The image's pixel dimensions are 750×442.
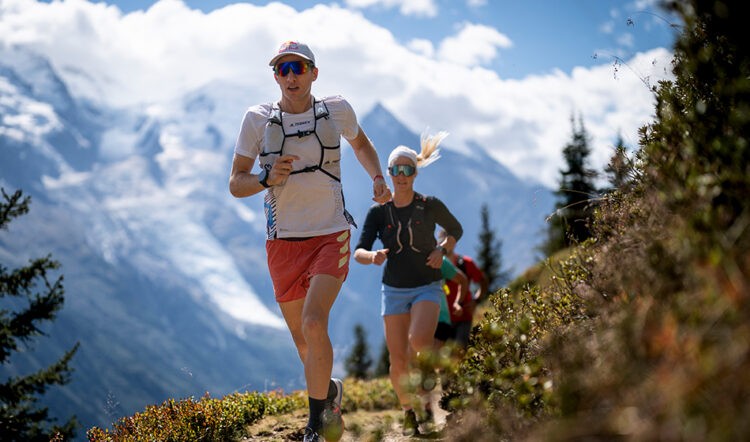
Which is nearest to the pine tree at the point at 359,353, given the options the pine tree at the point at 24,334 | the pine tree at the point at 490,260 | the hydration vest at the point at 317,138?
the pine tree at the point at 490,260

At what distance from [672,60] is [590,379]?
314 cm

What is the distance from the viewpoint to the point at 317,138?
584 centimetres

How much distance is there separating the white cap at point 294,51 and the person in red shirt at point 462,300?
4.72 meters

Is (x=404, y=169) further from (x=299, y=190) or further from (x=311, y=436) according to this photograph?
(x=311, y=436)

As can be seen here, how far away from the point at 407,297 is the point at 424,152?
6.14ft

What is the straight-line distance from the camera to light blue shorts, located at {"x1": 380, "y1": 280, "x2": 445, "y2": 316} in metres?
7.56

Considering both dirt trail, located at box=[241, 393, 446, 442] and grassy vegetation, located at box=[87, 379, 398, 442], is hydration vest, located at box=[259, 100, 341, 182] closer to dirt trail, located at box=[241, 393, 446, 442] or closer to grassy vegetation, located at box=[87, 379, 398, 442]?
dirt trail, located at box=[241, 393, 446, 442]

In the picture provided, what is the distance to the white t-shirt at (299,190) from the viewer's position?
228 inches

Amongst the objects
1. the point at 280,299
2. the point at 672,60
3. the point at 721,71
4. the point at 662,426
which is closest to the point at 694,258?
the point at 662,426

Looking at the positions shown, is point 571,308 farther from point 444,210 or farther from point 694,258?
point 694,258

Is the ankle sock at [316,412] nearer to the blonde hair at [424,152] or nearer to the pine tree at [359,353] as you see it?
the blonde hair at [424,152]

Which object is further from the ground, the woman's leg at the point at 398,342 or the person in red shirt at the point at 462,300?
the person in red shirt at the point at 462,300

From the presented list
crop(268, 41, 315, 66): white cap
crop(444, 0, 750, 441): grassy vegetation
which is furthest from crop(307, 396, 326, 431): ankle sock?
crop(268, 41, 315, 66): white cap

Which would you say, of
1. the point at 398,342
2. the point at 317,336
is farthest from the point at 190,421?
the point at 398,342
